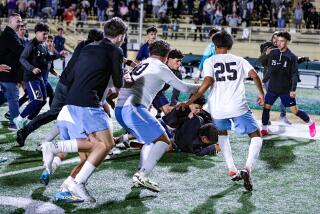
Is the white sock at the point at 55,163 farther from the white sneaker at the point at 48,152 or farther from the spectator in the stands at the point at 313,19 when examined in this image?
the spectator in the stands at the point at 313,19

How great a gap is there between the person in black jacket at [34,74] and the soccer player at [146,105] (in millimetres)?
3019

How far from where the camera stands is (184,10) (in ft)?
104

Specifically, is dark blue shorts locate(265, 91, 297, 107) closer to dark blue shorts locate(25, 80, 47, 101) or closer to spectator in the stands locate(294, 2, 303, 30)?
dark blue shorts locate(25, 80, 47, 101)

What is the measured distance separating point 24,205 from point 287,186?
277 cm

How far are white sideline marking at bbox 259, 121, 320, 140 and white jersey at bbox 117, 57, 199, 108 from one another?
4.29 metres

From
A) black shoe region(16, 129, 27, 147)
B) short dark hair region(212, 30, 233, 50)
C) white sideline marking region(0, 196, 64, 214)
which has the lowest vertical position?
black shoe region(16, 129, 27, 147)

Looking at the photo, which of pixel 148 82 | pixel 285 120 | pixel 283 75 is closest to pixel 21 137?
pixel 148 82

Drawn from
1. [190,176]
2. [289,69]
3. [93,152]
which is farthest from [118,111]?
[289,69]

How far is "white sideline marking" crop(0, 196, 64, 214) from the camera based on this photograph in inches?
215

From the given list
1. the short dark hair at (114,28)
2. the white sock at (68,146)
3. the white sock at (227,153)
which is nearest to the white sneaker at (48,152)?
the white sock at (68,146)

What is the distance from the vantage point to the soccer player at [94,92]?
18.6 feet

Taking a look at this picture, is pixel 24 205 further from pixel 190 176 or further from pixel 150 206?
pixel 190 176

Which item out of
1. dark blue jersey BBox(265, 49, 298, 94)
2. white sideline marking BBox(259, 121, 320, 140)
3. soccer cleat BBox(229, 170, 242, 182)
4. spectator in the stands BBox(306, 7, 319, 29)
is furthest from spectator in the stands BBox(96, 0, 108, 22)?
soccer cleat BBox(229, 170, 242, 182)

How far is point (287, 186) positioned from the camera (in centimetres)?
670
